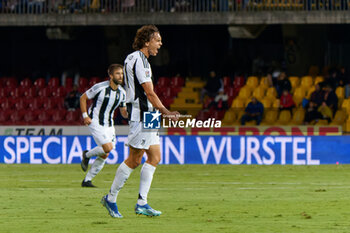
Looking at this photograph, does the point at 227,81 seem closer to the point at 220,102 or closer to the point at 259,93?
the point at 259,93

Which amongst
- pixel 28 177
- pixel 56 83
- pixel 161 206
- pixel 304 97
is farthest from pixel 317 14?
pixel 161 206

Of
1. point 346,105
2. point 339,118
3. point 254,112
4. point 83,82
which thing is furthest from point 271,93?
point 83,82

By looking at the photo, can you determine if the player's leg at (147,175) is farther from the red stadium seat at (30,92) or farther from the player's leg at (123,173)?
the red stadium seat at (30,92)

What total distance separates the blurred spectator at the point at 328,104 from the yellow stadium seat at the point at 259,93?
250 centimetres

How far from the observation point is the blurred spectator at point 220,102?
22.0 meters

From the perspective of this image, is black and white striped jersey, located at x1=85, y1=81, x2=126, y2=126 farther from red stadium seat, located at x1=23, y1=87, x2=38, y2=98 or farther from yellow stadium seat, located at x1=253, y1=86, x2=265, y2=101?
red stadium seat, located at x1=23, y1=87, x2=38, y2=98

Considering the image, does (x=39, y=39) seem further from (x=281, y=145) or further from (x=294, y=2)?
(x=281, y=145)

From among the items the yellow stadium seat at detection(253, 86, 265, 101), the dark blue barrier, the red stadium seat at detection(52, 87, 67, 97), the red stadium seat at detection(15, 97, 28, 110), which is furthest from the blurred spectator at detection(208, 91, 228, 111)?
the red stadium seat at detection(15, 97, 28, 110)

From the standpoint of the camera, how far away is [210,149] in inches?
716

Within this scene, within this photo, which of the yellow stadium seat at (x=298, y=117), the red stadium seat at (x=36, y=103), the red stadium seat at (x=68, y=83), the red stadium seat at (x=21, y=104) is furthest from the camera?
the red stadium seat at (x=68, y=83)

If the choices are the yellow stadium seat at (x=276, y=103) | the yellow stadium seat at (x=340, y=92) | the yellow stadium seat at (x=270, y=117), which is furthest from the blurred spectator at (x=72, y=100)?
the yellow stadium seat at (x=340, y=92)

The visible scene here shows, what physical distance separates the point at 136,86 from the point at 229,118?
1275cm

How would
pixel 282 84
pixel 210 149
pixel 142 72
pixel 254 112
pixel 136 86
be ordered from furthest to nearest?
pixel 282 84, pixel 254 112, pixel 210 149, pixel 136 86, pixel 142 72

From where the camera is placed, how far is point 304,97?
22484 mm
